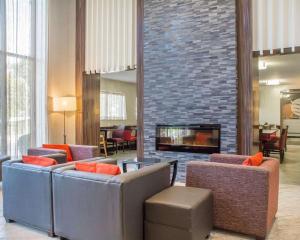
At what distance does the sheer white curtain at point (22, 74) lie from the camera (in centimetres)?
488

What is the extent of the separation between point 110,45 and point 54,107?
1.76 meters

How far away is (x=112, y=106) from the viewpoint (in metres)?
10.1

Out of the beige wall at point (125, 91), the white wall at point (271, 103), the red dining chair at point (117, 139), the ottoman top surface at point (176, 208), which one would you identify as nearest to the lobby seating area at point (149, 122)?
the ottoman top surface at point (176, 208)

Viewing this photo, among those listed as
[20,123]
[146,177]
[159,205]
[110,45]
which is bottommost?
[159,205]

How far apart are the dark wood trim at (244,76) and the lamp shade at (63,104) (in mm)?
3392

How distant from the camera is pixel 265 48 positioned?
431cm

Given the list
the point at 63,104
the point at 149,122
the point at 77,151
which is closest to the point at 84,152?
the point at 77,151

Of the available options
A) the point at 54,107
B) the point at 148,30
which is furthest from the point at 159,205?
the point at 54,107

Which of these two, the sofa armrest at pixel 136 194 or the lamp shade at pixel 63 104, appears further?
the lamp shade at pixel 63 104

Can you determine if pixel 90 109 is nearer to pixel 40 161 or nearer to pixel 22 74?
pixel 22 74

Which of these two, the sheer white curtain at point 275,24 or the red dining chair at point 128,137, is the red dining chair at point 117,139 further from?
the sheer white curtain at point 275,24

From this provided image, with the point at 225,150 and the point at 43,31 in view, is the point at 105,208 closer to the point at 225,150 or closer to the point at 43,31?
the point at 225,150

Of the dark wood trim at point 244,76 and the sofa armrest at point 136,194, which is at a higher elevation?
the dark wood trim at point 244,76

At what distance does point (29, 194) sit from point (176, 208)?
5.02 feet
